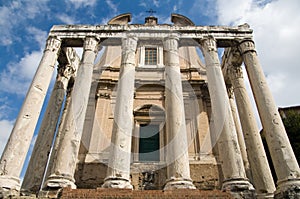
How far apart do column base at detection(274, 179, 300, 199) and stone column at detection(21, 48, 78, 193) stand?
34.1ft

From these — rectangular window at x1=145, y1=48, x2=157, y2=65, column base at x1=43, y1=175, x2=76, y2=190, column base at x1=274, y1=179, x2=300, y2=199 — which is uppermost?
rectangular window at x1=145, y1=48, x2=157, y2=65

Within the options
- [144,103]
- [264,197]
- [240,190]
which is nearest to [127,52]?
[144,103]

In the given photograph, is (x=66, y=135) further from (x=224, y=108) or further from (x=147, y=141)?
(x=224, y=108)

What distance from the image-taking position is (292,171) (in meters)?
9.62

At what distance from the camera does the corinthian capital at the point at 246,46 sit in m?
13.6

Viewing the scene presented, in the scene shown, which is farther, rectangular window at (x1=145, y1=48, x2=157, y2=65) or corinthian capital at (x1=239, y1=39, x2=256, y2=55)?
rectangular window at (x1=145, y1=48, x2=157, y2=65)

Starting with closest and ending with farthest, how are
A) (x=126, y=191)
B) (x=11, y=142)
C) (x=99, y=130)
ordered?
(x=126, y=191), (x=11, y=142), (x=99, y=130)

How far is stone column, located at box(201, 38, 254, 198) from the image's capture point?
32.6ft

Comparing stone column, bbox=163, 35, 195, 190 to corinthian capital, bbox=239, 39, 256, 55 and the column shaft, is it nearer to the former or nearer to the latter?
corinthian capital, bbox=239, 39, 256, 55

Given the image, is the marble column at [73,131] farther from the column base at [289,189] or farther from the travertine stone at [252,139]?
the travertine stone at [252,139]

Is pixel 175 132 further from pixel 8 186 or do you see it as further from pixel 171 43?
pixel 8 186

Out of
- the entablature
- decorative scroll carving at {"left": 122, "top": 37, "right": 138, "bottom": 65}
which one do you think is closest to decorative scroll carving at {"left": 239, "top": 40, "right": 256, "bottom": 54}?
the entablature

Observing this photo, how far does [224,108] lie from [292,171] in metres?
3.70

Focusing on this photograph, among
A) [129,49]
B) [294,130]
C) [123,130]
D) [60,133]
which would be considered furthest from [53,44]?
[294,130]
